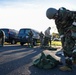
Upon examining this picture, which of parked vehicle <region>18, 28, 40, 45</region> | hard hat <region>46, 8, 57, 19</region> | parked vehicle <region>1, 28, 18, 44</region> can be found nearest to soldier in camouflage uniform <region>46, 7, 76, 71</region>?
hard hat <region>46, 8, 57, 19</region>

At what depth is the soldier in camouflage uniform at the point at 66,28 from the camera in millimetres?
8328

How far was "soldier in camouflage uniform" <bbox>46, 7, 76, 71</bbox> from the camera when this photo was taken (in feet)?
27.3

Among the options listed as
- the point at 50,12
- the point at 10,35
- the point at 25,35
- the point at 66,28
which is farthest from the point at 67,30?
the point at 10,35

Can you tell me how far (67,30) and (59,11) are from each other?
0.66 metres

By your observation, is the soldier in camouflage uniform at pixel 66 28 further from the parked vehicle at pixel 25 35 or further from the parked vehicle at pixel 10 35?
the parked vehicle at pixel 10 35

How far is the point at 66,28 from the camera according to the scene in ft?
28.5

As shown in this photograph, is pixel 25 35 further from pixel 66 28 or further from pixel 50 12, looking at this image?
pixel 66 28

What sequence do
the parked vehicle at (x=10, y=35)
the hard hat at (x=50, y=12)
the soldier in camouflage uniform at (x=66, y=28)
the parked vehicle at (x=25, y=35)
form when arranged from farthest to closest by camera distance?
the parked vehicle at (x=10, y=35)
the parked vehicle at (x=25, y=35)
the hard hat at (x=50, y=12)
the soldier in camouflage uniform at (x=66, y=28)

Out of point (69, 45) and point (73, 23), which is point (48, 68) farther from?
point (73, 23)

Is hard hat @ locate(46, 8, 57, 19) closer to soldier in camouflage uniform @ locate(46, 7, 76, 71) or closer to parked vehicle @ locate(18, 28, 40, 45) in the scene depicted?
soldier in camouflage uniform @ locate(46, 7, 76, 71)

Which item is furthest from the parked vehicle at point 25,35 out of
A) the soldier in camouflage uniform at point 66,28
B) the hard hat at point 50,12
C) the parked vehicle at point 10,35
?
the soldier in camouflage uniform at point 66,28

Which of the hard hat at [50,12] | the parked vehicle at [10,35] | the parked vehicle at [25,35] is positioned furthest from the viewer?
the parked vehicle at [10,35]

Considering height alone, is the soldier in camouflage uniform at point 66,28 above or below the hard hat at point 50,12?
below

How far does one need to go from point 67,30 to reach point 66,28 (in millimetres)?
208
